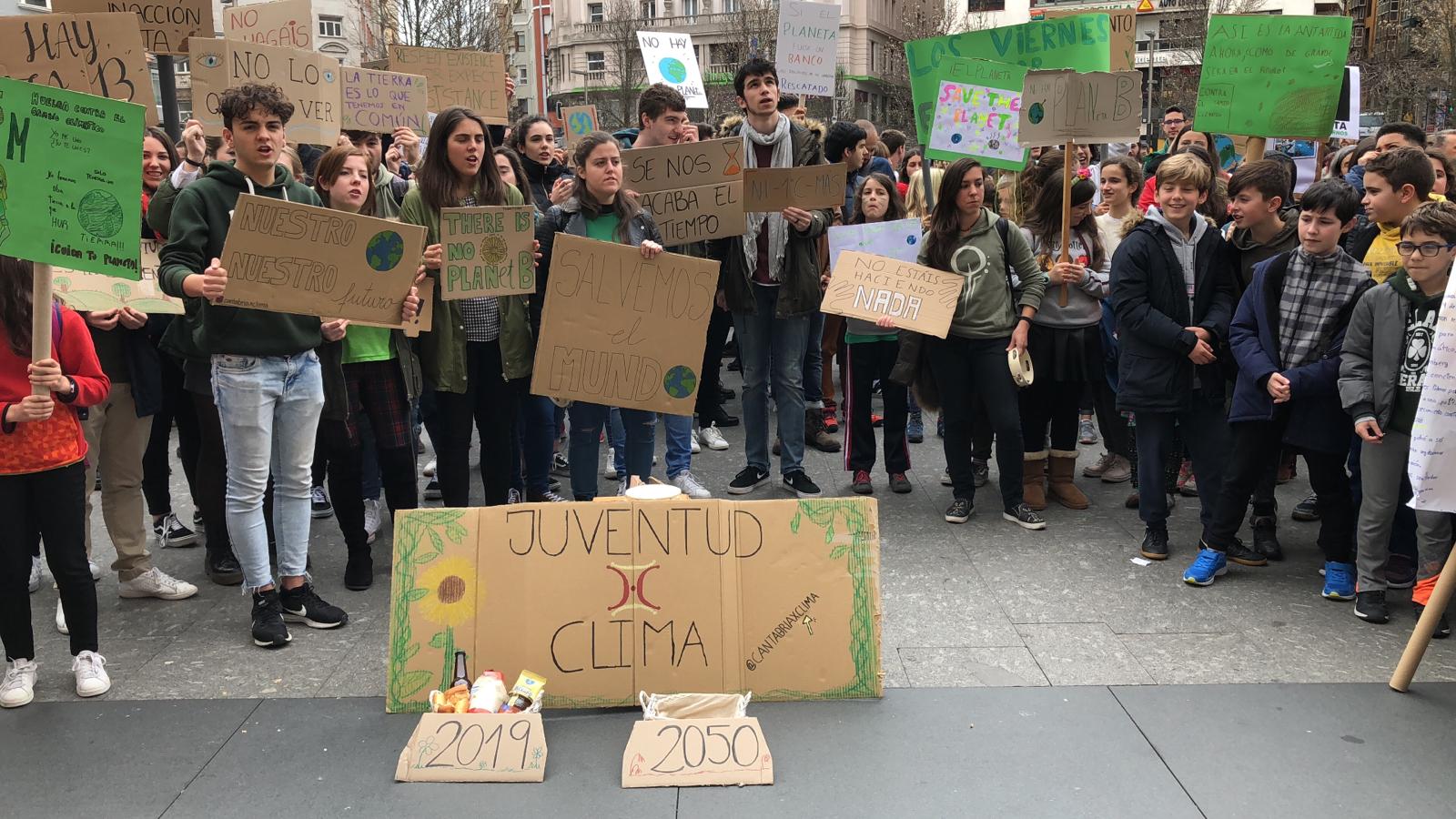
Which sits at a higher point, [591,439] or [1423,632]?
[591,439]

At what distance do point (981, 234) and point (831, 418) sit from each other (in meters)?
2.59

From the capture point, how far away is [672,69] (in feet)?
34.0

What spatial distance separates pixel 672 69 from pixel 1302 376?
6.79 m

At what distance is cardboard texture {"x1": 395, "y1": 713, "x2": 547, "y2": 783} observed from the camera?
11.5ft

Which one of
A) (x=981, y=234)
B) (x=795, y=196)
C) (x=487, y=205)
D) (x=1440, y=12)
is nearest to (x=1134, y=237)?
(x=981, y=234)

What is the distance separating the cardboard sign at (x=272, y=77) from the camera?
664 centimetres

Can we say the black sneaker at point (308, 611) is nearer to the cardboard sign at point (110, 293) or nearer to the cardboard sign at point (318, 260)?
the cardboard sign at point (318, 260)

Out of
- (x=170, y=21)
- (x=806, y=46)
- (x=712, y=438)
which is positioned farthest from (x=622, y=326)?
(x=806, y=46)

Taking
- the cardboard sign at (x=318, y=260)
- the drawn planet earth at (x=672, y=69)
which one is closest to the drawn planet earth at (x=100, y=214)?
the cardboard sign at (x=318, y=260)

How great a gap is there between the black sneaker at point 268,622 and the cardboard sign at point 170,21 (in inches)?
161

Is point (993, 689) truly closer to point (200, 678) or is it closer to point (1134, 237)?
point (1134, 237)

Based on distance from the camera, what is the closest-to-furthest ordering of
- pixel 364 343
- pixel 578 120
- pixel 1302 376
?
pixel 1302 376
pixel 364 343
pixel 578 120

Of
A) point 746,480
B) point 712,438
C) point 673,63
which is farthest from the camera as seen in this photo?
point 673,63

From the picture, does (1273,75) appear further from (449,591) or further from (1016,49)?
(449,591)
